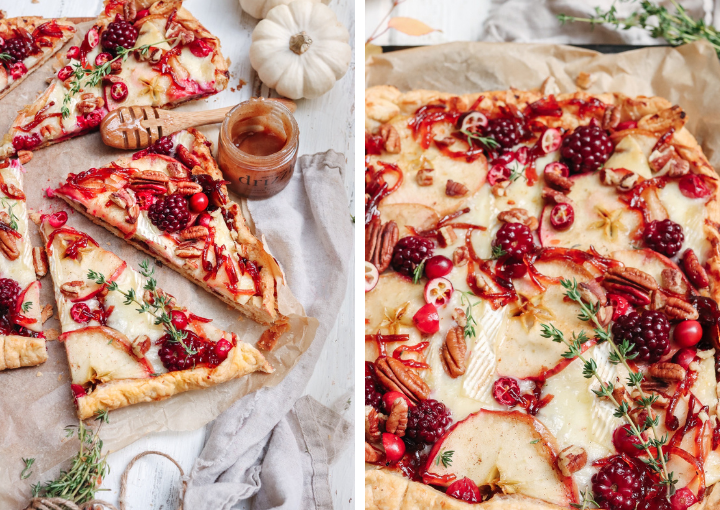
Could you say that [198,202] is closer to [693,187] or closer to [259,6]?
[259,6]

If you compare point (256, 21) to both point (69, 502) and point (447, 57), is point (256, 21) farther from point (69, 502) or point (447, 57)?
point (69, 502)

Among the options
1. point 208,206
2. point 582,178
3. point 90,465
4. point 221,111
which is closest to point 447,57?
point 582,178

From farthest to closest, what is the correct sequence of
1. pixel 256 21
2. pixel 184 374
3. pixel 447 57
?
pixel 447 57, pixel 256 21, pixel 184 374

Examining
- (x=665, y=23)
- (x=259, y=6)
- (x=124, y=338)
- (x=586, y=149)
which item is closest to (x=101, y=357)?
(x=124, y=338)

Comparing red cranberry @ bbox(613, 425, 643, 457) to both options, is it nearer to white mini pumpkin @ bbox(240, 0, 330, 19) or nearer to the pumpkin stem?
the pumpkin stem

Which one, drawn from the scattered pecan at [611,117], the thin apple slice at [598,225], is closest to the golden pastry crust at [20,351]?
the thin apple slice at [598,225]

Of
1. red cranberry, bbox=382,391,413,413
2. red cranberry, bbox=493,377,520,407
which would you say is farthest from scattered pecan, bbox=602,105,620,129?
red cranberry, bbox=382,391,413,413

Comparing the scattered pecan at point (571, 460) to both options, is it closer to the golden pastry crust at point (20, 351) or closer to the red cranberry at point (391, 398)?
the red cranberry at point (391, 398)

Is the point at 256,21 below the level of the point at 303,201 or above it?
above
